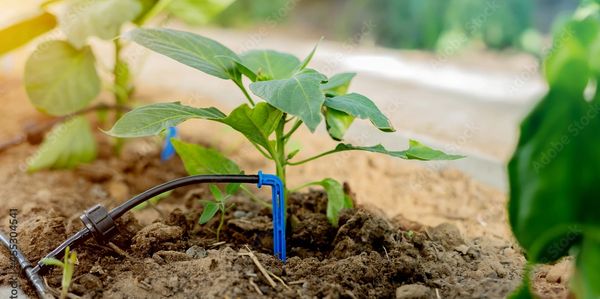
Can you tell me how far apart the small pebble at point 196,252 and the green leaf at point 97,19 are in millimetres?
734

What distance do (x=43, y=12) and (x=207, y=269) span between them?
129 cm

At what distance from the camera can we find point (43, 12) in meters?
2.04

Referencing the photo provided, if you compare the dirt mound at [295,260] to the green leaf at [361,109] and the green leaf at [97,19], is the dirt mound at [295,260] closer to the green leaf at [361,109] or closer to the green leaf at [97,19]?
the green leaf at [361,109]

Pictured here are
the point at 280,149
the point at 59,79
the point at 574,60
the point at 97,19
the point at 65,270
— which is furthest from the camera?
the point at 59,79

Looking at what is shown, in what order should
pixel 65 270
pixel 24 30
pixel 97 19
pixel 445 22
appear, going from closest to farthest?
pixel 65 270 → pixel 97 19 → pixel 24 30 → pixel 445 22

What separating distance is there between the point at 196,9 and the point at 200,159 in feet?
2.90

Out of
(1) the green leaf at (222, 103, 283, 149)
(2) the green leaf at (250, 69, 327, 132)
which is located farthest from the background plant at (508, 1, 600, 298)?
(1) the green leaf at (222, 103, 283, 149)

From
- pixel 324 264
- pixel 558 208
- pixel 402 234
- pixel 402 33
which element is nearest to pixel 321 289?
pixel 324 264

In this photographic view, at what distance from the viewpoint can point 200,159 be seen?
1378 millimetres

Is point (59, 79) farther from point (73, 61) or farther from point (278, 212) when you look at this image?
point (278, 212)

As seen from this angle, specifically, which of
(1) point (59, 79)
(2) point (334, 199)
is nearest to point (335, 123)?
(2) point (334, 199)

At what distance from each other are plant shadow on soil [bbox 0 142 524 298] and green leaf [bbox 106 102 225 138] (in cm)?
25

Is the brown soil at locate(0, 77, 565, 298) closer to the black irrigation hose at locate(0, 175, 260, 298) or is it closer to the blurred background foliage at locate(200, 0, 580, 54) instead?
the black irrigation hose at locate(0, 175, 260, 298)

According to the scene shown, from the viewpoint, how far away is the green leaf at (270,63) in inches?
54.0
